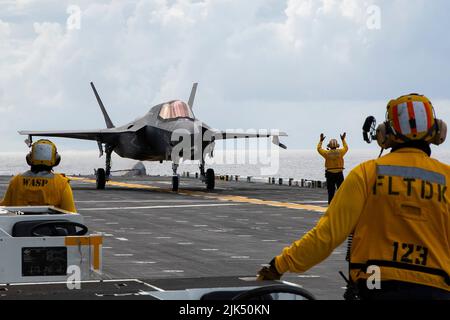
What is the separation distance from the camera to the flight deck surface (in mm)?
14672

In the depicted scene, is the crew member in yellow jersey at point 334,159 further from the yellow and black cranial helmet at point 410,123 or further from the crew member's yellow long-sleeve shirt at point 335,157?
the yellow and black cranial helmet at point 410,123

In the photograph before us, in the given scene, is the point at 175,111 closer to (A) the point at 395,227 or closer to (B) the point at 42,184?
(B) the point at 42,184

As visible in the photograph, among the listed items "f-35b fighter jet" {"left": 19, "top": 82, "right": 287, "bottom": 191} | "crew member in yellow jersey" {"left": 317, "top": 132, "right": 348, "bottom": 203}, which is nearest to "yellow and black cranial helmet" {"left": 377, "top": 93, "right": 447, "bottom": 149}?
"crew member in yellow jersey" {"left": 317, "top": 132, "right": 348, "bottom": 203}

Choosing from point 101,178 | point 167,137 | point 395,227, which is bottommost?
point 395,227

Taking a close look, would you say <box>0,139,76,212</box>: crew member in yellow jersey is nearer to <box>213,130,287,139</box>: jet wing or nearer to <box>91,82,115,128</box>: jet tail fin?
<box>213,130,287,139</box>: jet wing

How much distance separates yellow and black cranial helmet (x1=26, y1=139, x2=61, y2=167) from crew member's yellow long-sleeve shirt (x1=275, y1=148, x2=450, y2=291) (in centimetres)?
568

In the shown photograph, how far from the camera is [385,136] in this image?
5.56 metres

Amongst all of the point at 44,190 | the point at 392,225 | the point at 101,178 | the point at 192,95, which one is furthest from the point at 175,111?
the point at 392,225

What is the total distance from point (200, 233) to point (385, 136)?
56.2ft

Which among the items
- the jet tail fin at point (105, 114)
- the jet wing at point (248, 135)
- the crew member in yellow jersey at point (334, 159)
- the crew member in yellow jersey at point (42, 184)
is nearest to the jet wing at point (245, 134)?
the jet wing at point (248, 135)

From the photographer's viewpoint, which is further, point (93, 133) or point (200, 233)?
point (93, 133)

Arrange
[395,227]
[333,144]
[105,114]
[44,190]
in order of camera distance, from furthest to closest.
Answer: [105,114] → [333,144] → [44,190] → [395,227]

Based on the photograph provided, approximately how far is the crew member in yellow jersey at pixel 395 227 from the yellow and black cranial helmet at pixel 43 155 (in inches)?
220
